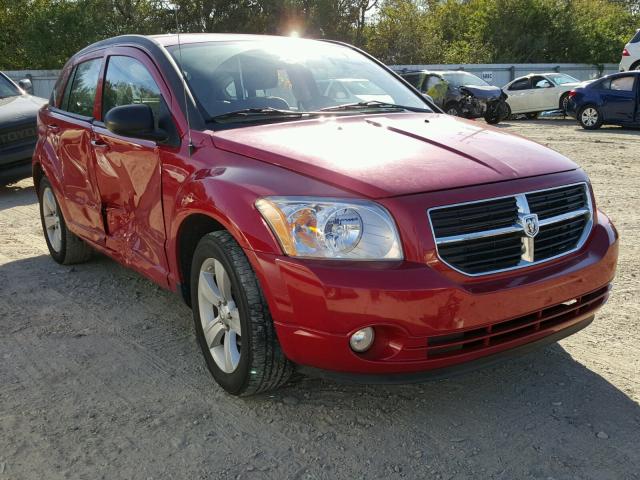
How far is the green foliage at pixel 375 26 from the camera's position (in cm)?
2941

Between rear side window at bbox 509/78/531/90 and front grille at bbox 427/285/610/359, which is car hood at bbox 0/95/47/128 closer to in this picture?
front grille at bbox 427/285/610/359

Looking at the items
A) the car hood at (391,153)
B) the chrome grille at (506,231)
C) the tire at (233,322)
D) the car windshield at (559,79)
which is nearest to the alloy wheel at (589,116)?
the car windshield at (559,79)

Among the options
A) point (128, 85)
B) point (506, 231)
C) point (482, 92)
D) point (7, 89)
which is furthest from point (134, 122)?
point (482, 92)

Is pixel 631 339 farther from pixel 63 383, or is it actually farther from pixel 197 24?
pixel 197 24

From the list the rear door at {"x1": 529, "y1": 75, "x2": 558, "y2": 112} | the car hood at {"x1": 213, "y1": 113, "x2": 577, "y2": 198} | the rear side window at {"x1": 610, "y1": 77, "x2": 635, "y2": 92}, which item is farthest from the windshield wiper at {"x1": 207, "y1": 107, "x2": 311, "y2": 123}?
the rear door at {"x1": 529, "y1": 75, "x2": 558, "y2": 112}

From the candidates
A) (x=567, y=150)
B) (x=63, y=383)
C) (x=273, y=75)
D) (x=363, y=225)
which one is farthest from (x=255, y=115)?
(x=567, y=150)

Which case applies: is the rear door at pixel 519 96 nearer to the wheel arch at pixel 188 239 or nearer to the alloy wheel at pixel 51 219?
the alloy wheel at pixel 51 219

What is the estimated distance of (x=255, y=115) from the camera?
3.46m

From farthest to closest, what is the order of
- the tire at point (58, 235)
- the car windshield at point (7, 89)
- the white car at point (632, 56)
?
1. the white car at point (632, 56)
2. the car windshield at point (7, 89)
3. the tire at point (58, 235)

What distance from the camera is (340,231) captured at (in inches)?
101

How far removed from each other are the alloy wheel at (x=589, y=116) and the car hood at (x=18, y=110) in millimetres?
12010

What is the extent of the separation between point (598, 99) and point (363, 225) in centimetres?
1456

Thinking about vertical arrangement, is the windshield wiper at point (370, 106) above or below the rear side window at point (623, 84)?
above

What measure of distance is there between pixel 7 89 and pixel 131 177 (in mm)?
7332
